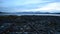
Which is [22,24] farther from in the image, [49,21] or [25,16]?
[49,21]

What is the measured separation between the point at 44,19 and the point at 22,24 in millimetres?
322

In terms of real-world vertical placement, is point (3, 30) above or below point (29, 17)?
below

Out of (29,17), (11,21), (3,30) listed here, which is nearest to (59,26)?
(29,17)

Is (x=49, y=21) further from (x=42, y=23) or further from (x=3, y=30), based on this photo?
(x=3, y=30)

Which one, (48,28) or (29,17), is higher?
(29,17)

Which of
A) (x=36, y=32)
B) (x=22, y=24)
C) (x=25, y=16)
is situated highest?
(x=25, y=16)

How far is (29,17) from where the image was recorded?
5.35 ft

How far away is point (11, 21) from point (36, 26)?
367 millimetres

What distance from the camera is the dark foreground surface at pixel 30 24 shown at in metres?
1.63

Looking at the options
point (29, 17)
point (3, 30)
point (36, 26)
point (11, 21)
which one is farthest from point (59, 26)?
point (3, 30)

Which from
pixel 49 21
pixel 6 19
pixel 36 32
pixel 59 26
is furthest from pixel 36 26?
pixel 6 19

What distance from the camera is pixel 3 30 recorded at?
1.67 meters

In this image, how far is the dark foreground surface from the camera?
64.1 inches

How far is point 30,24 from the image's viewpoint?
1.64m
